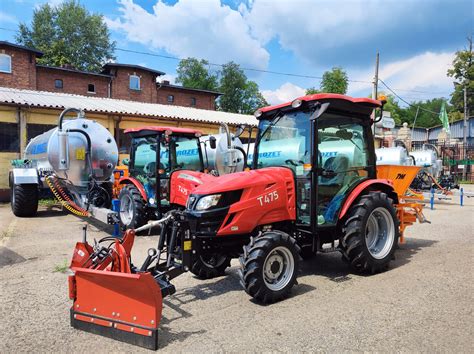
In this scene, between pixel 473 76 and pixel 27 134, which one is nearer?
pixel 27 134

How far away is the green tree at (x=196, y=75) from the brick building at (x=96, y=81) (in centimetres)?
1663

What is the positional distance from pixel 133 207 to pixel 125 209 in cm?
67

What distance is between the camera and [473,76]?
141 ft

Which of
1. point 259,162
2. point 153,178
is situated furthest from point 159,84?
point 259,162

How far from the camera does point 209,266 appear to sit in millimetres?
4656

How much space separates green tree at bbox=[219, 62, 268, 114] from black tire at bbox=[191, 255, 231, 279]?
145 ft

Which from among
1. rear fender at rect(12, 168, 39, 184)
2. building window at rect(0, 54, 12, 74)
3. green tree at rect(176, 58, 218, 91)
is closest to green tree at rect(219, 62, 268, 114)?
green tree at rect(176, 58, 218, 91)

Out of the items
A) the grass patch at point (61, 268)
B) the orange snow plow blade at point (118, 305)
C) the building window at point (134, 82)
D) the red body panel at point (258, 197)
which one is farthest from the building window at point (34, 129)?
the building window at point (134, 82)

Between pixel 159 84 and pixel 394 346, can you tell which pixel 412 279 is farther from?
pixel 159 84

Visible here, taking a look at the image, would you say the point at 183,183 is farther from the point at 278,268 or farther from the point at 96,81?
the point at 96,81

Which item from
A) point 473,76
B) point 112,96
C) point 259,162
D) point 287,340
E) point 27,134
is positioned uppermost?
point 473,76

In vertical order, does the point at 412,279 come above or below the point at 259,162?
below

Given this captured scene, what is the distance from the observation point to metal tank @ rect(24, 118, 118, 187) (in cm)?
896

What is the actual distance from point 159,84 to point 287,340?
2803 centimetres
